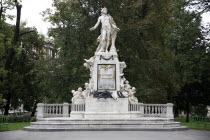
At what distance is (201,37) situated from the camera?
85.5 ft

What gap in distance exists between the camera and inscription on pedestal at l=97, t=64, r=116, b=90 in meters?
20.2

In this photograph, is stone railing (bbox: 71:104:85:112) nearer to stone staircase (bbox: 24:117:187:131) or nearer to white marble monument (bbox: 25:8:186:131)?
white marble monument (bbox: 25:8:186:131)

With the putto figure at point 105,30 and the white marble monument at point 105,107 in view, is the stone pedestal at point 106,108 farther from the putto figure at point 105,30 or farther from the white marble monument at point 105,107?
the putto figure at point 105,30

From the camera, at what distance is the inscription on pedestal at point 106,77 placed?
20219 millimetres

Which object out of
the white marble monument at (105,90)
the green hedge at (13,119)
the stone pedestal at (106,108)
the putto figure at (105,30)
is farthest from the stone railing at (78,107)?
the green hedge at (13,119)

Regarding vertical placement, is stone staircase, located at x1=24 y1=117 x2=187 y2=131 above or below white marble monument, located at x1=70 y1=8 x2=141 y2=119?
below

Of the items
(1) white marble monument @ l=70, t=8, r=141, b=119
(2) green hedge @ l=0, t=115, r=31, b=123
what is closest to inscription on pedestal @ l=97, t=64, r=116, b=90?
(1) white marble monument @ l=70, t=8, r=141, b=119

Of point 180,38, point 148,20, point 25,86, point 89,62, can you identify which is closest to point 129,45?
point 148,20

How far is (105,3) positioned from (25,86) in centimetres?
1472

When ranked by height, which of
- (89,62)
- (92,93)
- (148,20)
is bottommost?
(92,93)

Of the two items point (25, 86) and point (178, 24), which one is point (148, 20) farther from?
point (25, 86)

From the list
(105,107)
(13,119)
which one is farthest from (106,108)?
(13,119)

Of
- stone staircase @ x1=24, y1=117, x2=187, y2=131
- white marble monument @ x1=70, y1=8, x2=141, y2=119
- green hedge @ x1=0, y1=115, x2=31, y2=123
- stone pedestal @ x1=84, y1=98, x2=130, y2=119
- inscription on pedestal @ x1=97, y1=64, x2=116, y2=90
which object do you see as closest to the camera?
stone staircase @ x1=24, y1=117, x2=187, y2=131

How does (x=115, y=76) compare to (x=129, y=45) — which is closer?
(x=115, y=76)
